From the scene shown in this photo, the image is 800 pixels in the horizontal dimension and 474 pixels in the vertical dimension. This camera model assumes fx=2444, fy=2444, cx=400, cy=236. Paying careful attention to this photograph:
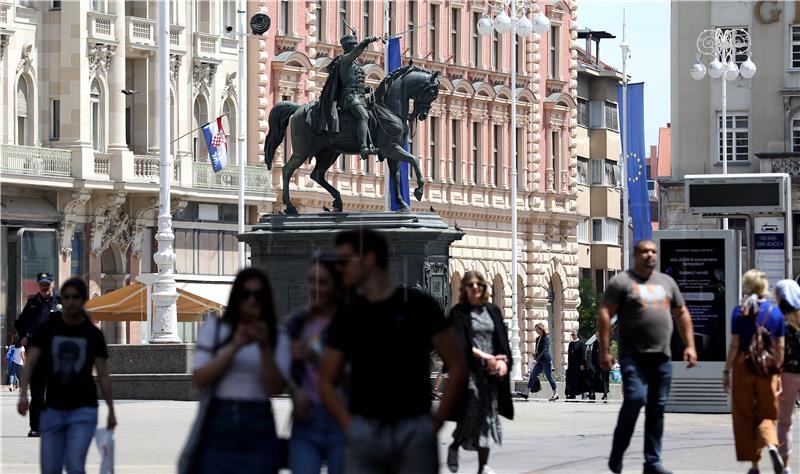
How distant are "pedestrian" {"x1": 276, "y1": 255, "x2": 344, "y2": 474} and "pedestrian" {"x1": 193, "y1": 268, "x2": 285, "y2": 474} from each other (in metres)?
0.13

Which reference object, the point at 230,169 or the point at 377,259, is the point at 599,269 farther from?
the point at 377,259

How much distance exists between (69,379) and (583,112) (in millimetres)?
85271

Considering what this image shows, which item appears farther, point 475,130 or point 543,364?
point 475,130

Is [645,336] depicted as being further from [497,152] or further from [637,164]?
[497,152]

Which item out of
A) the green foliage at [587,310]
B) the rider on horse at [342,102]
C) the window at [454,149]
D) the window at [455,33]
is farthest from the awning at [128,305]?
the green foliage at [587,310]

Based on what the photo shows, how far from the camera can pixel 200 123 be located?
65.1 m

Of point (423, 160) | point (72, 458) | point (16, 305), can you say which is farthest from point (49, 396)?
point (423, 160)

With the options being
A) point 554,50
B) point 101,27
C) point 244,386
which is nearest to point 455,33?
point 554,50

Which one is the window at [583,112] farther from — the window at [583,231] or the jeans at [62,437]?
the jeans at [62,437]

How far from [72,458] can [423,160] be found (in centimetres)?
5980

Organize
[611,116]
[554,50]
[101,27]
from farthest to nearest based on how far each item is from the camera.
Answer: [611,116]
[554,50]
[101,27]

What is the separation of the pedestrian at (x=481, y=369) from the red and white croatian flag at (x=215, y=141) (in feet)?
128

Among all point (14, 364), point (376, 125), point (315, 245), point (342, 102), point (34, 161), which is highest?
point (342, 102)

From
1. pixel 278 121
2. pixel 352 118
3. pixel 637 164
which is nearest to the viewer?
pixel 352 118
